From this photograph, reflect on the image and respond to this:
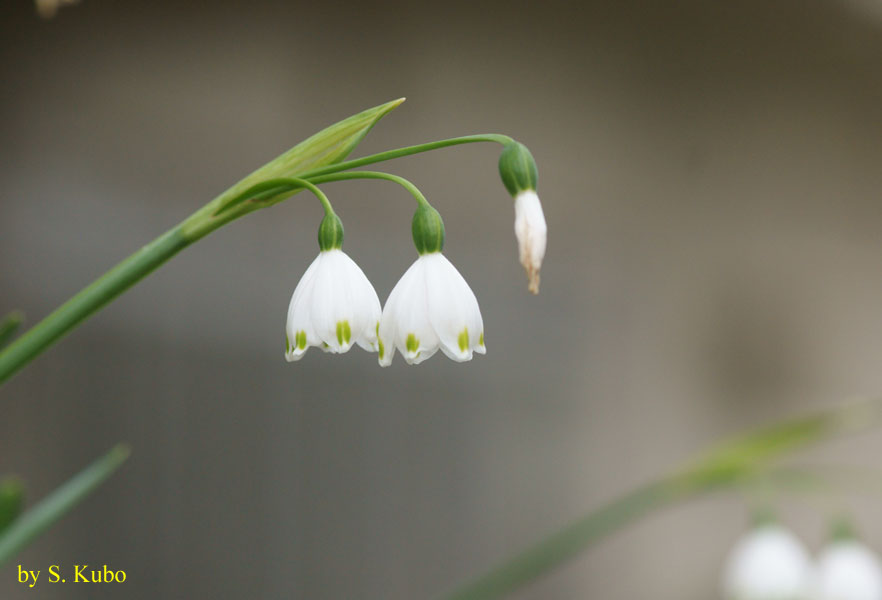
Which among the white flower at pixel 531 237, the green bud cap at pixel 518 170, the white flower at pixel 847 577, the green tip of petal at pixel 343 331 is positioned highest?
the green bud cap at pixel 518 170

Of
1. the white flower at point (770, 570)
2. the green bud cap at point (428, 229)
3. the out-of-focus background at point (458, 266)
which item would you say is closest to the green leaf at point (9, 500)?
the green bud cap at point (428, 229)

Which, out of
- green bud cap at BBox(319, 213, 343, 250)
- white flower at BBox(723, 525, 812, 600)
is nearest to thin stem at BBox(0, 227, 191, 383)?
green bud cap at BBox(319, 213, 343, 250)

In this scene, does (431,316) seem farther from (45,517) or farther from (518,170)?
(45,517)

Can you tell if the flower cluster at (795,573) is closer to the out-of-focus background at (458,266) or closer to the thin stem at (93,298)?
the thin stem at (93,298)

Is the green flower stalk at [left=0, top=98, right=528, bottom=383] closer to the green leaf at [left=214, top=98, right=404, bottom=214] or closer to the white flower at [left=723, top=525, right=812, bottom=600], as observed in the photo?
the green leaf at [left=214, top=98, right=404, bottom=214]

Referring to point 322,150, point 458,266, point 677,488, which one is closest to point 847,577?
point 677,488

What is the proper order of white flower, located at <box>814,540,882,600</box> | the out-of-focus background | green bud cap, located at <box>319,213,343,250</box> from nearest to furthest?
1. green bud cap, located at <box>319,213,343,250</box>
2. white flower, located at <box>814,540,882,600</box>
3. the out-of-focus background
